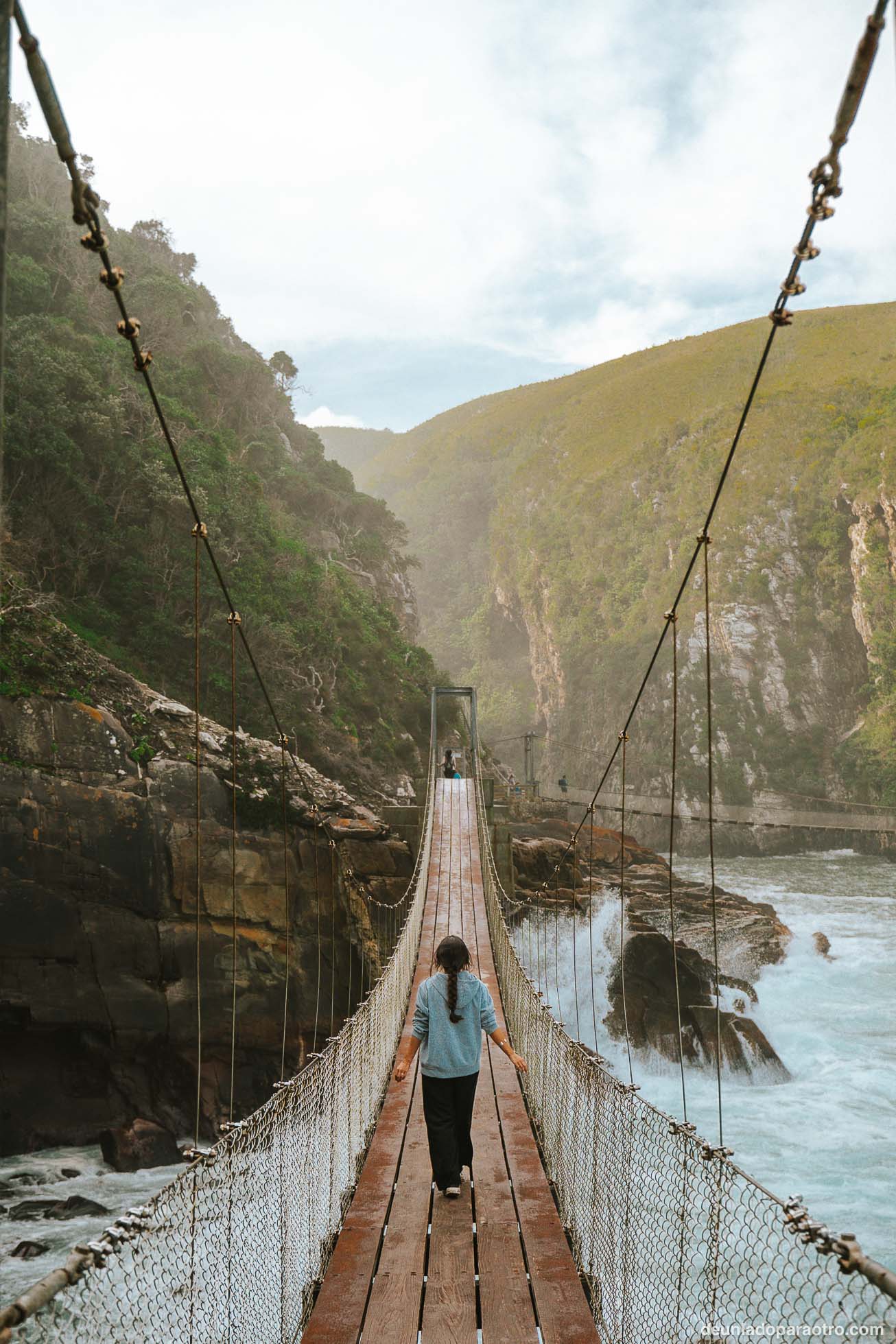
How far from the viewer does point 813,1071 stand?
11.3m

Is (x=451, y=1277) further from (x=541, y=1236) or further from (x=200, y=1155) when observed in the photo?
(x=200, y=1155)

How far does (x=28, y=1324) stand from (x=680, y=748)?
28.4 metres

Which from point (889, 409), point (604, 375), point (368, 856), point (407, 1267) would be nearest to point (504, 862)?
point (368, 856)

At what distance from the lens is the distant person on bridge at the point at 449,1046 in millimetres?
2582

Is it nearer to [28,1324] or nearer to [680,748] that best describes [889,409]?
[680,748]

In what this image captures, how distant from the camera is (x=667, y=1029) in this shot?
36.3 ft

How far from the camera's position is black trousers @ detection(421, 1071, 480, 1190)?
261 cm

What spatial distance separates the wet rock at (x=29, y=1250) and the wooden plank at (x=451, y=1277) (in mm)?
5219

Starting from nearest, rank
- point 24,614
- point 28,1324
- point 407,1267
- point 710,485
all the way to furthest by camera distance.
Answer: point 407,1267 → point 28,1324 → point 24,614 → point 710,485

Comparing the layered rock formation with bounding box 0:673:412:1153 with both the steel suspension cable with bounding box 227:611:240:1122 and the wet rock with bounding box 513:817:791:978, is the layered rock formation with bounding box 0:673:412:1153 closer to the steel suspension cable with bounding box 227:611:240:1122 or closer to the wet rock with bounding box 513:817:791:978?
the steel suspension cable with bounding box 227:611:240:1122

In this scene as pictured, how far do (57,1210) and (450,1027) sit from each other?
19.9 feet

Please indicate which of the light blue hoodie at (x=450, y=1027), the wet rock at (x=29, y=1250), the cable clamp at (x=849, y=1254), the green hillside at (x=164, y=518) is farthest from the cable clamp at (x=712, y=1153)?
the green hillside at (x=164, y=518)

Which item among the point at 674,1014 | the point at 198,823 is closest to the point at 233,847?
the point at 198,823

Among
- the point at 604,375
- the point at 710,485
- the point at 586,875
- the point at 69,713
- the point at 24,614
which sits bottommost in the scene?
the point at 586,875
